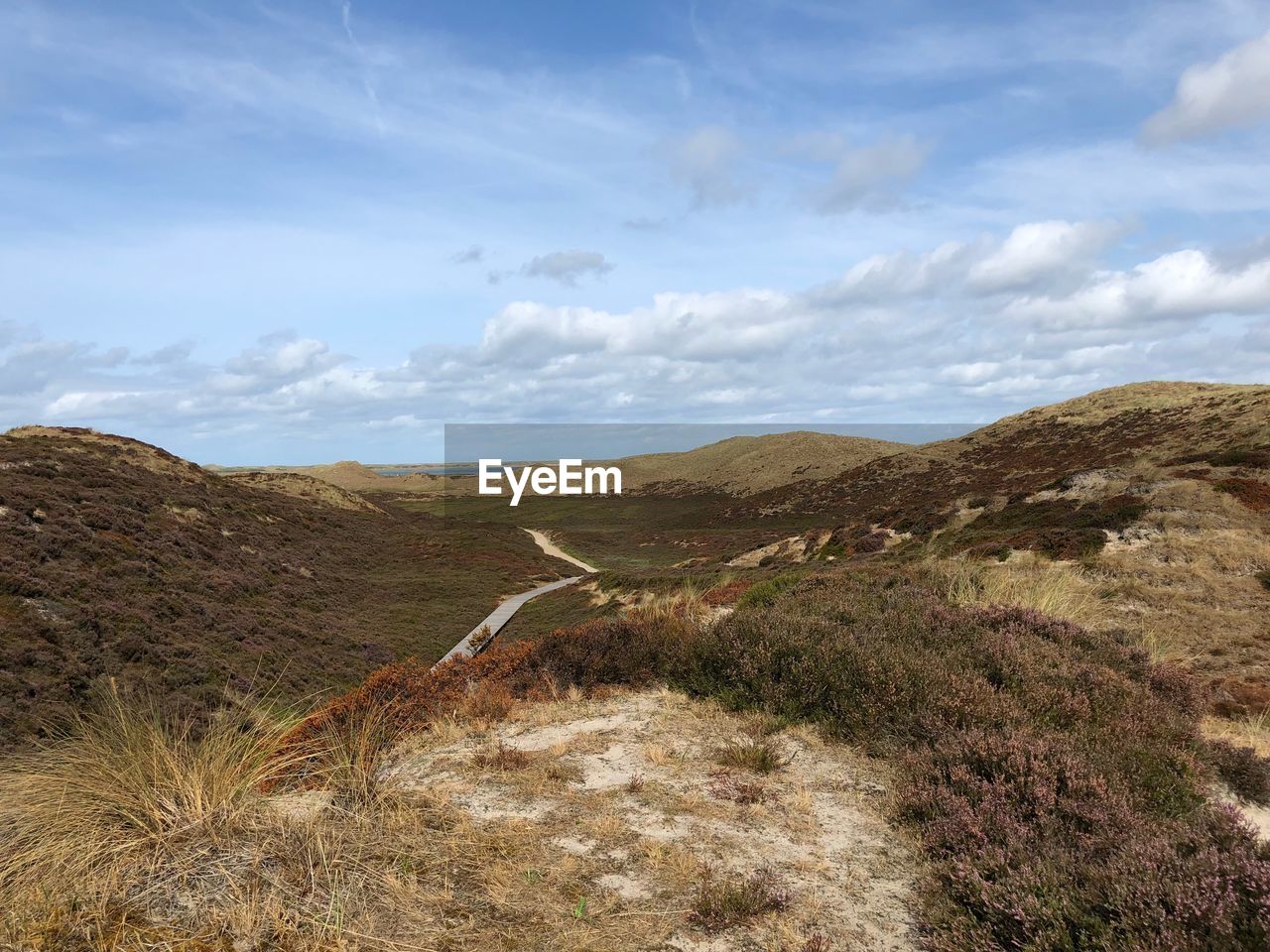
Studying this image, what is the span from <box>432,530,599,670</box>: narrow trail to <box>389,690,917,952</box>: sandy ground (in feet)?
49.6

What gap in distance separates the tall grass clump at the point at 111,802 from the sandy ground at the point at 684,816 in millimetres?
1481

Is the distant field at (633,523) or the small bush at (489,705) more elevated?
the small bush at (489,705)

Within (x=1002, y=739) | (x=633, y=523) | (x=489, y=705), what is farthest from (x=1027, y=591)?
(x=633, y=523)

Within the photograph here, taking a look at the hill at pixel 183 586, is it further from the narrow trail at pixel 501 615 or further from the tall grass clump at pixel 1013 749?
the tall grass clump at pixel 1013 749

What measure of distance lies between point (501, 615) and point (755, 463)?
8170 cm

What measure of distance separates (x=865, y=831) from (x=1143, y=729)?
318 cm

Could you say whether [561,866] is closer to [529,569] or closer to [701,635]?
[701,635]

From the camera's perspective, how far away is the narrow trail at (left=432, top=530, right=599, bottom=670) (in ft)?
86.3

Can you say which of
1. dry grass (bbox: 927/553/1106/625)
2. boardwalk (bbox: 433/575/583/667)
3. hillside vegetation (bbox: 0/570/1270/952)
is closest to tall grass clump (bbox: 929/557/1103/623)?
dry grass (bbox: 927/553/1106/625)

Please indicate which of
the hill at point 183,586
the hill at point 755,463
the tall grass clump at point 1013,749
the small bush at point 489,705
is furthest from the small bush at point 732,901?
the hill at point 755,463

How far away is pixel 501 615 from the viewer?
40531mm

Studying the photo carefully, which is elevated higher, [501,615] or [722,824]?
[722,824]

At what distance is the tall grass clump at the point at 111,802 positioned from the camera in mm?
3949

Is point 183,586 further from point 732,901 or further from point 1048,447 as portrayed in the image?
point 1048,447
